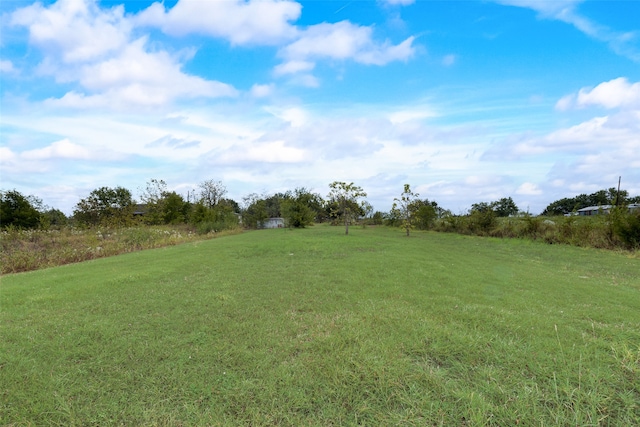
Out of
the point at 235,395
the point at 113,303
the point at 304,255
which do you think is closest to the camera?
the point at 235,395

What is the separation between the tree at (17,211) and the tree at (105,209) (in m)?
2.64

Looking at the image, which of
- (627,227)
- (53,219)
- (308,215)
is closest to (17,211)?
(53,219)

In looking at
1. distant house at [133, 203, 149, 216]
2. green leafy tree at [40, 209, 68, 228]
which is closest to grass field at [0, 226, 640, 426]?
green leafy tree at [40, 209, 68, 228]

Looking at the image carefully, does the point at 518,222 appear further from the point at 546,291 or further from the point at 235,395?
the point at 235,395

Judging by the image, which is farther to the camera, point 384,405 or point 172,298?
point 172,298

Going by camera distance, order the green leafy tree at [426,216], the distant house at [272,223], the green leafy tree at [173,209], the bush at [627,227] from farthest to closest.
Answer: the distant house at [272,223] < the green leafy tree at [173,209] < the green leafy tree at [426,216] < the bush at [627,227]

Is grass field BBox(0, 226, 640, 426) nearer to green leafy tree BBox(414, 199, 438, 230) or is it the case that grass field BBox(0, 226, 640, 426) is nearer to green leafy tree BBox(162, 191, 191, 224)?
green leafy tree BBox(414, 199, 438, 230)

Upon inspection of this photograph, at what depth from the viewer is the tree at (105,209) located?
2094 cm

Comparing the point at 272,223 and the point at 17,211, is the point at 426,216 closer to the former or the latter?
the point at 272,223

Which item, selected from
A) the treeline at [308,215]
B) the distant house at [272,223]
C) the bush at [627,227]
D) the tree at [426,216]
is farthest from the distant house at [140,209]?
the bush at [627,227]

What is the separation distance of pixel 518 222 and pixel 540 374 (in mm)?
17401

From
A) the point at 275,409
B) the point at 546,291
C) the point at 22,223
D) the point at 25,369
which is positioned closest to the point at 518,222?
the point at 546,291

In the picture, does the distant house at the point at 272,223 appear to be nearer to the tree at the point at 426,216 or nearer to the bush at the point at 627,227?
the tree at the point at 426,216

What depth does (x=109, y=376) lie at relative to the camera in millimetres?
2355
